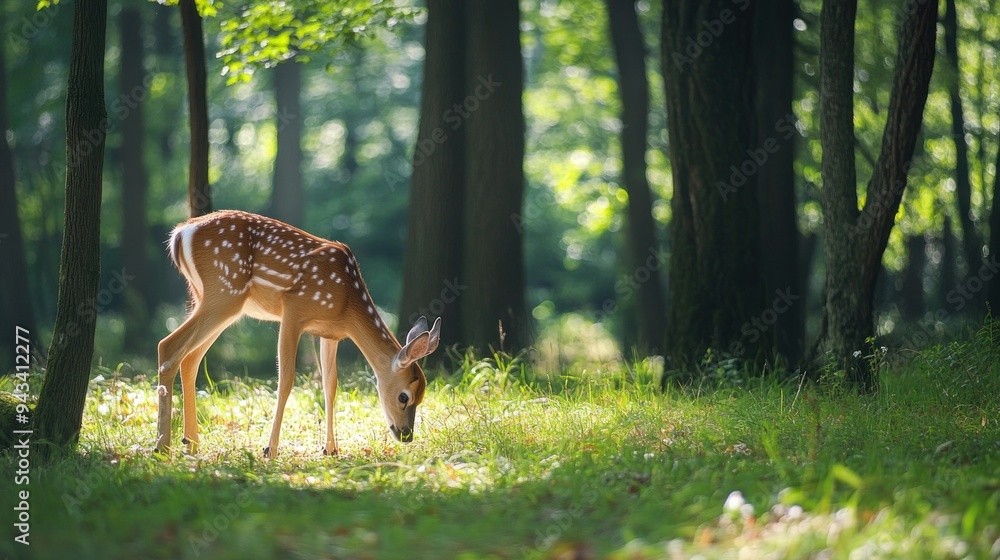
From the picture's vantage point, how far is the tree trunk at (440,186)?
11.3 m

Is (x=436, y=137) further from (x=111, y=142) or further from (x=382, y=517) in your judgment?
(x=111, y=142)

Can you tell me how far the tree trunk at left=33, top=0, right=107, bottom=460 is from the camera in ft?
23.3

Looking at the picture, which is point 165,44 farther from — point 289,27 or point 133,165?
point 289,27

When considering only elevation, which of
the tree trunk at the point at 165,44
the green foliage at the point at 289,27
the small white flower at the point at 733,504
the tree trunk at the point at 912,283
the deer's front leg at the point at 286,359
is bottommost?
the tree trunk at the point at 912,283

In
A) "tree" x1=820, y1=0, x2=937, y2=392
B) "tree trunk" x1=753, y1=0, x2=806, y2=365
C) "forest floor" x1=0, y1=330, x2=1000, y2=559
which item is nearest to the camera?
"forest floor" x1=0, y1=330, x2=1000, y2=559

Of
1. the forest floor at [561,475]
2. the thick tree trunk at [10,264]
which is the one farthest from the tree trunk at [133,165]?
the forest floor at [561,475]

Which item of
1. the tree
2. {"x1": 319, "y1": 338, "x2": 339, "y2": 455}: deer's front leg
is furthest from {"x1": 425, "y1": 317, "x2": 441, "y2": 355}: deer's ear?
the tree

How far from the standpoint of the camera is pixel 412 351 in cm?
751

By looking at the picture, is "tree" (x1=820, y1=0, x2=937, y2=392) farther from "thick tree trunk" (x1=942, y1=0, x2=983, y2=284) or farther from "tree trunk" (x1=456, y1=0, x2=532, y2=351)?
"thick tree trunk" (x1=942, y1=0, x2=983, y2=284)

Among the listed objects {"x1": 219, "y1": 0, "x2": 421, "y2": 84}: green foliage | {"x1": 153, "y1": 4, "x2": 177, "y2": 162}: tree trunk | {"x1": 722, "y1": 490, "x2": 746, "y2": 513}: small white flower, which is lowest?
{"x1": 722, "y1": 490, "x2": 746, "y2": 513}: small white flower

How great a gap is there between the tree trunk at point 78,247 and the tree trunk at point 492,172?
474cm

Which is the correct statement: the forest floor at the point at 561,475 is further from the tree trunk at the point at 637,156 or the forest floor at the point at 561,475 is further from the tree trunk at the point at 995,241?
the tree trunk at the point at 637,156

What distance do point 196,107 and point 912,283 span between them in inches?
637

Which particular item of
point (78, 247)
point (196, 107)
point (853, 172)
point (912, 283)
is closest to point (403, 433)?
point (78, 247)
